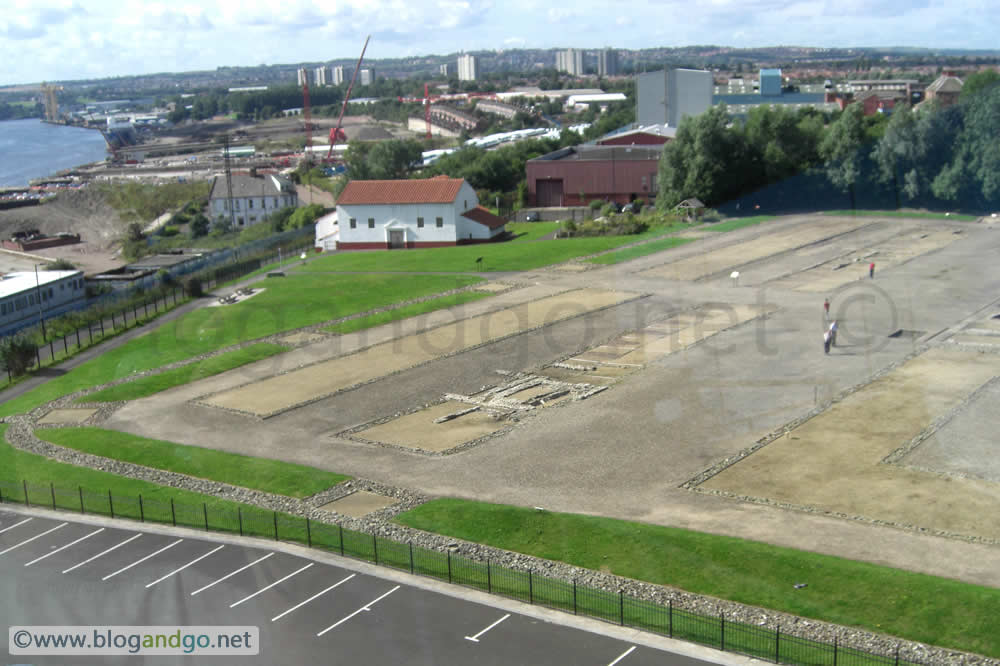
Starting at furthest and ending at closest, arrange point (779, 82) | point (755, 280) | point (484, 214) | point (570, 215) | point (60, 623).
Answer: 1. point (779, 82)
2. point (570, 215)
3. point (484, 214)
4. point (755, 280)
5. point (60, 623)

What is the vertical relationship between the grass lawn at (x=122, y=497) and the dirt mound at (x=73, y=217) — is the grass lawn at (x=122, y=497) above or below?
below

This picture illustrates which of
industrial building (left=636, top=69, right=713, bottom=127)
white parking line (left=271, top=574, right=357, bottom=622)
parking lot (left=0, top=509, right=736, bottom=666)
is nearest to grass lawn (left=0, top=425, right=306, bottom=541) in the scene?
parking lot (left=0, top=509, right=736, bottom=666)

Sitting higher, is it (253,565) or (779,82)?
(779,82)

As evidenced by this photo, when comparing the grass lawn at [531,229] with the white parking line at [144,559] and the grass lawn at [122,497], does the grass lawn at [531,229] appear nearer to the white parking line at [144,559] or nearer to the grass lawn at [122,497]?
the grass lawn at [122,497]

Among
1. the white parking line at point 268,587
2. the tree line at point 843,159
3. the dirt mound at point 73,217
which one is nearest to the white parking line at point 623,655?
the white parking line at point 268,587

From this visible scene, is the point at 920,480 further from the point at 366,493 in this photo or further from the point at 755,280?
the point at 755,280

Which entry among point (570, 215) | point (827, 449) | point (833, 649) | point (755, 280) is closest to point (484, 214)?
point (570, 215)

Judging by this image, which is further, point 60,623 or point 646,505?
point 646,505
